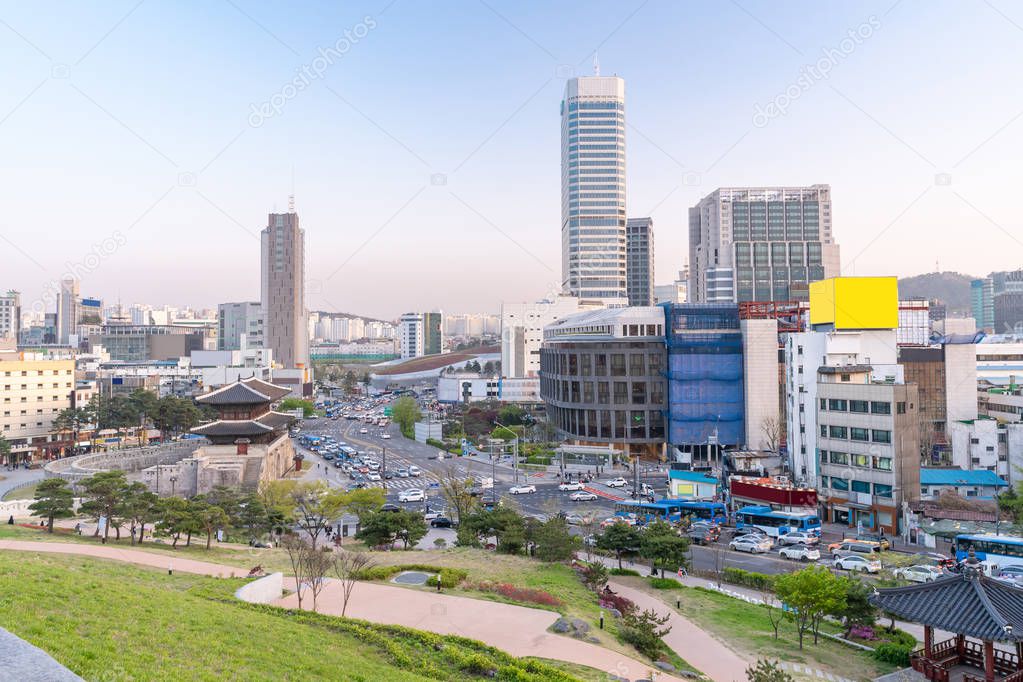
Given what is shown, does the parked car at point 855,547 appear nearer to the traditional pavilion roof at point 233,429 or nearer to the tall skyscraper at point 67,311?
the traditional pavilion roof at point 233,429

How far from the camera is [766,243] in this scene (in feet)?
411

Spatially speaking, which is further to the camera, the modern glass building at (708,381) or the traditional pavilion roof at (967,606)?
the modern glass building at (708,381)

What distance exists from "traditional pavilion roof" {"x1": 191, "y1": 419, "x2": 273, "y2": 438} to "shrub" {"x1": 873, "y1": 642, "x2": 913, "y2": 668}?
42.4m

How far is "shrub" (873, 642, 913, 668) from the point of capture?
19.5 m

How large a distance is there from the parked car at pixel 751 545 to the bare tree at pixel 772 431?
28293mm

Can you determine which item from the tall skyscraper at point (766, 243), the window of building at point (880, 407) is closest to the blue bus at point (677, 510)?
the window of building at point (880, 407)

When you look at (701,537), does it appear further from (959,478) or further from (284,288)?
(284,288)

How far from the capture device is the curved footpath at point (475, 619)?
1728 centimetres

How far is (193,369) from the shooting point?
10788 cm

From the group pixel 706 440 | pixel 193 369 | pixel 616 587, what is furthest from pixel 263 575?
pixel 193 369

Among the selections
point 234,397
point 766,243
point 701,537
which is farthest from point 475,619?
point 766,243

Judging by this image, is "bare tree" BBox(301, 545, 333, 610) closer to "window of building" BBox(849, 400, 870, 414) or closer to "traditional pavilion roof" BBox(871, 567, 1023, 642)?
"traditional pavilion roof" BBox(871, 567, 1023, 642)

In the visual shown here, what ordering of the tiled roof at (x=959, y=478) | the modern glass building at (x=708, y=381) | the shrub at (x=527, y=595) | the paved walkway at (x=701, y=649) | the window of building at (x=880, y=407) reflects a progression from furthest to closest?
the modern glass building at (x=708, y=381), the tiled roof at (x=959, y=478), the window of building at (x=880, y=407), the shrub at (x=527, y=595), the paved walkway at (x=701, y=649)

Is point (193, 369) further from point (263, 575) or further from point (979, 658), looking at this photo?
point (979, 658)
